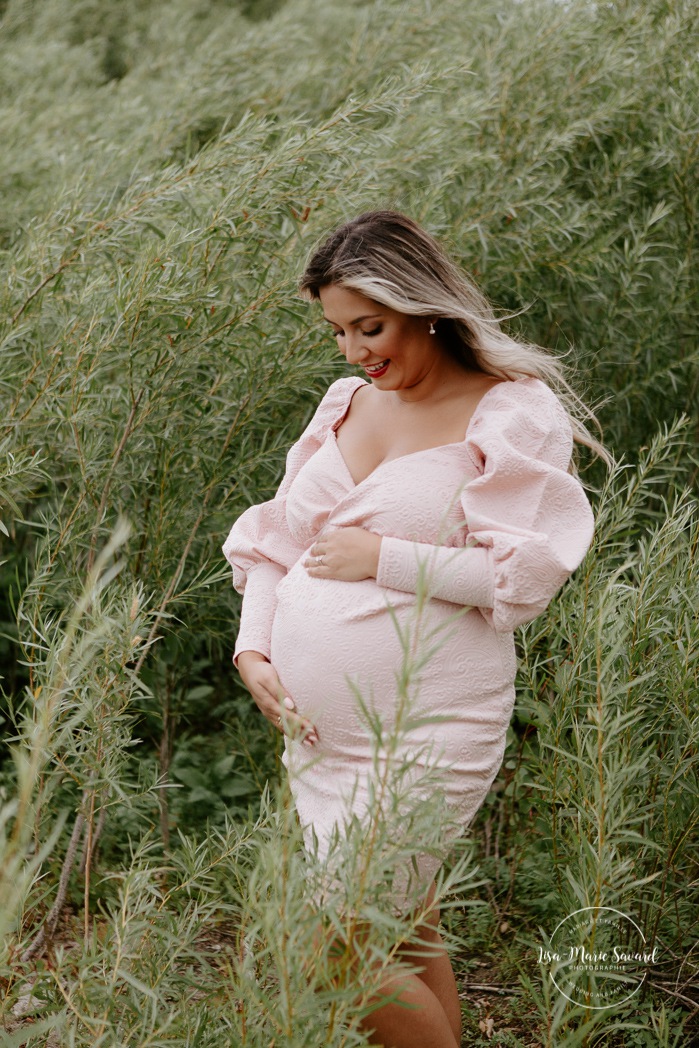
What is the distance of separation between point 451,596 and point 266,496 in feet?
4.81

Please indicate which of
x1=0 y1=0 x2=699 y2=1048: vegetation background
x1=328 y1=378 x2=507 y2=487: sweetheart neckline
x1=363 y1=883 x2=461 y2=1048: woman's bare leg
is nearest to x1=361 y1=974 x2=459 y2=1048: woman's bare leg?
x1=363 y1=883 x2=461 y2=1048: woman's bare leg

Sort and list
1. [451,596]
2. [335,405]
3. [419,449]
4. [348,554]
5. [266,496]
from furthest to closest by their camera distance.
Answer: [266,496] < [335,405] < [419,449] < [348,554] < [451,596]

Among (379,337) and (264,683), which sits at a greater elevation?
(379,337)

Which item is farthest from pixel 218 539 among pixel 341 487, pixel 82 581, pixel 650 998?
pixel 650 998

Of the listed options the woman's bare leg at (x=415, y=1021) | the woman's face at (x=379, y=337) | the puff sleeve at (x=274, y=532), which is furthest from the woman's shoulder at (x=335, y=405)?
the woman's bare leg at (x=415, y=1021)

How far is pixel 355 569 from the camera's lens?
2047 millimetres

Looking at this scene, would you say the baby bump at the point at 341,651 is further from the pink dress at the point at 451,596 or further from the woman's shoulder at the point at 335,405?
the woman's shoulder at the point at 335,405

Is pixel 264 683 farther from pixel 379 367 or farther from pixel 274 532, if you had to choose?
pixel 379 367

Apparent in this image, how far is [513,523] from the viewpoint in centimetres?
199

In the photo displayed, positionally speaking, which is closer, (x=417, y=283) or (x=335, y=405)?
(x=417, y=283)

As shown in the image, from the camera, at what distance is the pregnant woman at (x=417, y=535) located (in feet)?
6.41

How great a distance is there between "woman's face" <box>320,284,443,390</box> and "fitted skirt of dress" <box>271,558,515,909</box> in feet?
1.49
